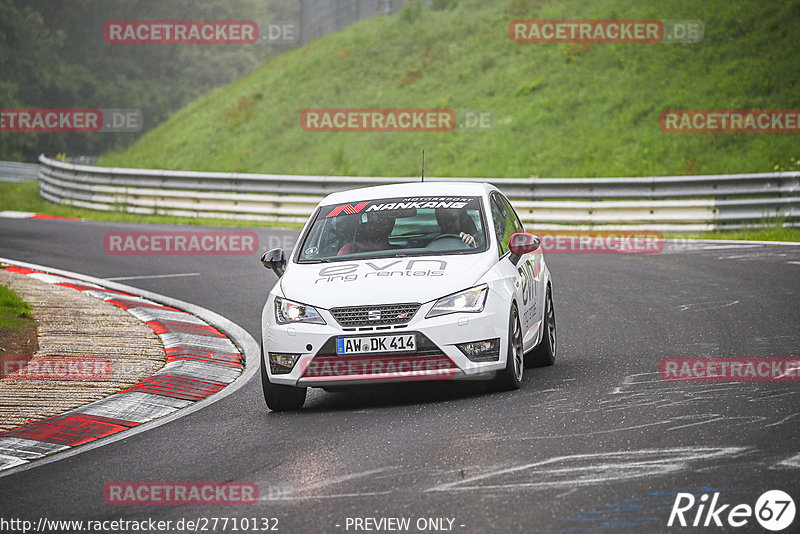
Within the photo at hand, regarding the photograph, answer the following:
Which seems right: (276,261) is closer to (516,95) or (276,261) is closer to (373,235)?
(373,235)

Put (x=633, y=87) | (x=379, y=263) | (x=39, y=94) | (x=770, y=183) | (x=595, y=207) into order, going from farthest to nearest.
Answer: (x=39, y=94), (x=633, y=87), (x=595, y=207), (x=770, y=183), (x=379, y=263)

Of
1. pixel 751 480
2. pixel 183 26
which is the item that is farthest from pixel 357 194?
pixel 183 26

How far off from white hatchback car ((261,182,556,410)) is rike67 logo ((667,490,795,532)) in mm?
Result: 2951

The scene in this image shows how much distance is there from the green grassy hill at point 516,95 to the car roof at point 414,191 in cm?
1839

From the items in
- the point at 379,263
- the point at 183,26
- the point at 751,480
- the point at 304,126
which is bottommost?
the point at 751,480

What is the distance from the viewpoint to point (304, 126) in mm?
40938

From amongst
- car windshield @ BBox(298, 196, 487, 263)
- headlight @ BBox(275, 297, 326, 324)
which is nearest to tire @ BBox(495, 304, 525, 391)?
car windshield @ BBox(298, 196, 487, 263)

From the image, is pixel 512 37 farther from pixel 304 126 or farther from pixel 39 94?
pixel 39 94

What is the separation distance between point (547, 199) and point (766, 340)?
565 inches

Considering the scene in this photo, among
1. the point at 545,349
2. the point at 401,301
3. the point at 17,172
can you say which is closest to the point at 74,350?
the point at 401,301

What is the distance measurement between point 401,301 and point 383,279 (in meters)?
0.32

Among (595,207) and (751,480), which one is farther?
(595,207)

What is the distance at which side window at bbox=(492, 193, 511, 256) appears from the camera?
30.6 feet

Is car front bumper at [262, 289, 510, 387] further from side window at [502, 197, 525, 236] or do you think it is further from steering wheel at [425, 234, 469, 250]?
side window at [502, 197, 525, 236]
